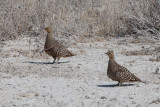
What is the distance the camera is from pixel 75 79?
444 inches

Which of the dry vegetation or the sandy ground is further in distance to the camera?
the dry vegetation

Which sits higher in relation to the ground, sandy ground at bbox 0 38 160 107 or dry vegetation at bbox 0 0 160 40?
dry vegetation at bbox 0 0 160 40

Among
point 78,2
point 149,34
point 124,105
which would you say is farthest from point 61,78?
point 78,2

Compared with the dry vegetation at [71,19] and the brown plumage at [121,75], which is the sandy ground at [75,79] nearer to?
the brown plumage at [121,75]

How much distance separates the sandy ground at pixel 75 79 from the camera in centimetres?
926

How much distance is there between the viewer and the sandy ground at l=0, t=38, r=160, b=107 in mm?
9258

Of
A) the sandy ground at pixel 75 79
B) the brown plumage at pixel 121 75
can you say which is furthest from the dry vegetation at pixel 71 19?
the brown plumage at pixel 121 75

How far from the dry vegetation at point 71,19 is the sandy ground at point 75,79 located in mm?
788

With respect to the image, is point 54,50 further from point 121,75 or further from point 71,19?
point 71,19

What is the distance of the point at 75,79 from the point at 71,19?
19.0 feet

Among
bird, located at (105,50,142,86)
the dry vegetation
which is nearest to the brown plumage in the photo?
bird, located at (105,50,142,86)

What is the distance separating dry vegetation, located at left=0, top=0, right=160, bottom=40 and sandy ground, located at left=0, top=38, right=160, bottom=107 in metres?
0.79

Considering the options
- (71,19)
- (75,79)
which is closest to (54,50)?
(75,79)

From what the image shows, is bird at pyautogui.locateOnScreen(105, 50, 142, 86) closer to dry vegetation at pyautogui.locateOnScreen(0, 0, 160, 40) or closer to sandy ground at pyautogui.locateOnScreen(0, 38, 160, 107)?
sandy ground at pyautogui.locateOnScreen(0, 38, 160, 107)
